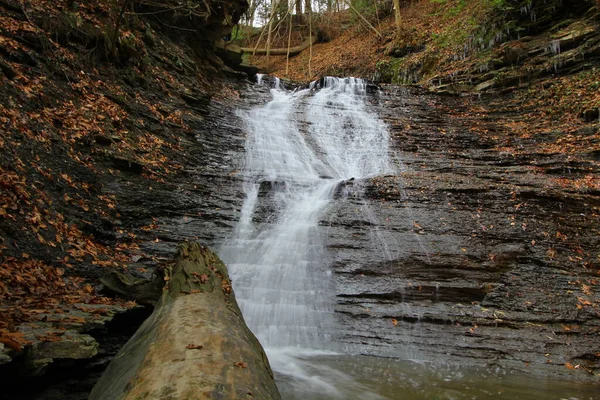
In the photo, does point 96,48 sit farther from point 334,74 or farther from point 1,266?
point 334,74

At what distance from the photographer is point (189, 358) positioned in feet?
7.36

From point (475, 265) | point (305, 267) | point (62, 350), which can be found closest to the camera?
point (62, 350)

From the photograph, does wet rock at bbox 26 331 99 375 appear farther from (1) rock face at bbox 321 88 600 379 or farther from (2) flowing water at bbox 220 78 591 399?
(1) rock face at bbox 321 88 600 379

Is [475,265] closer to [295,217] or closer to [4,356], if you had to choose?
[295,217]

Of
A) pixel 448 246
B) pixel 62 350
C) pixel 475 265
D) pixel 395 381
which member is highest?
pixel 448 246

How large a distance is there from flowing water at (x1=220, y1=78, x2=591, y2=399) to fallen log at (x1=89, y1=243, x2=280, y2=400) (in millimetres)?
1644

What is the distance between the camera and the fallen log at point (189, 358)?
200 centimetres

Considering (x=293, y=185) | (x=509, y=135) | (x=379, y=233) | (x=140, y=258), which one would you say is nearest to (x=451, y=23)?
(x=509, y=135)

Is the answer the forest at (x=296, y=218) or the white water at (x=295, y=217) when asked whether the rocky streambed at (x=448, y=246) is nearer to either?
the forest at (x=296, y=218)

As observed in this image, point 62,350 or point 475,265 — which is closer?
point 62,350

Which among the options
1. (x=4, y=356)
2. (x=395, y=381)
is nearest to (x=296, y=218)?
(x=395, y=381)

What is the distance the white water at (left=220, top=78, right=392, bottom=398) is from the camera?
17.4ft

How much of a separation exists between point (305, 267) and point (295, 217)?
1633 mm

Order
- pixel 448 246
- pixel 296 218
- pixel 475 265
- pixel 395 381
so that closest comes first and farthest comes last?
pixel 395 381, pixel 475 265, pixel 448 246, pixel 296 218
